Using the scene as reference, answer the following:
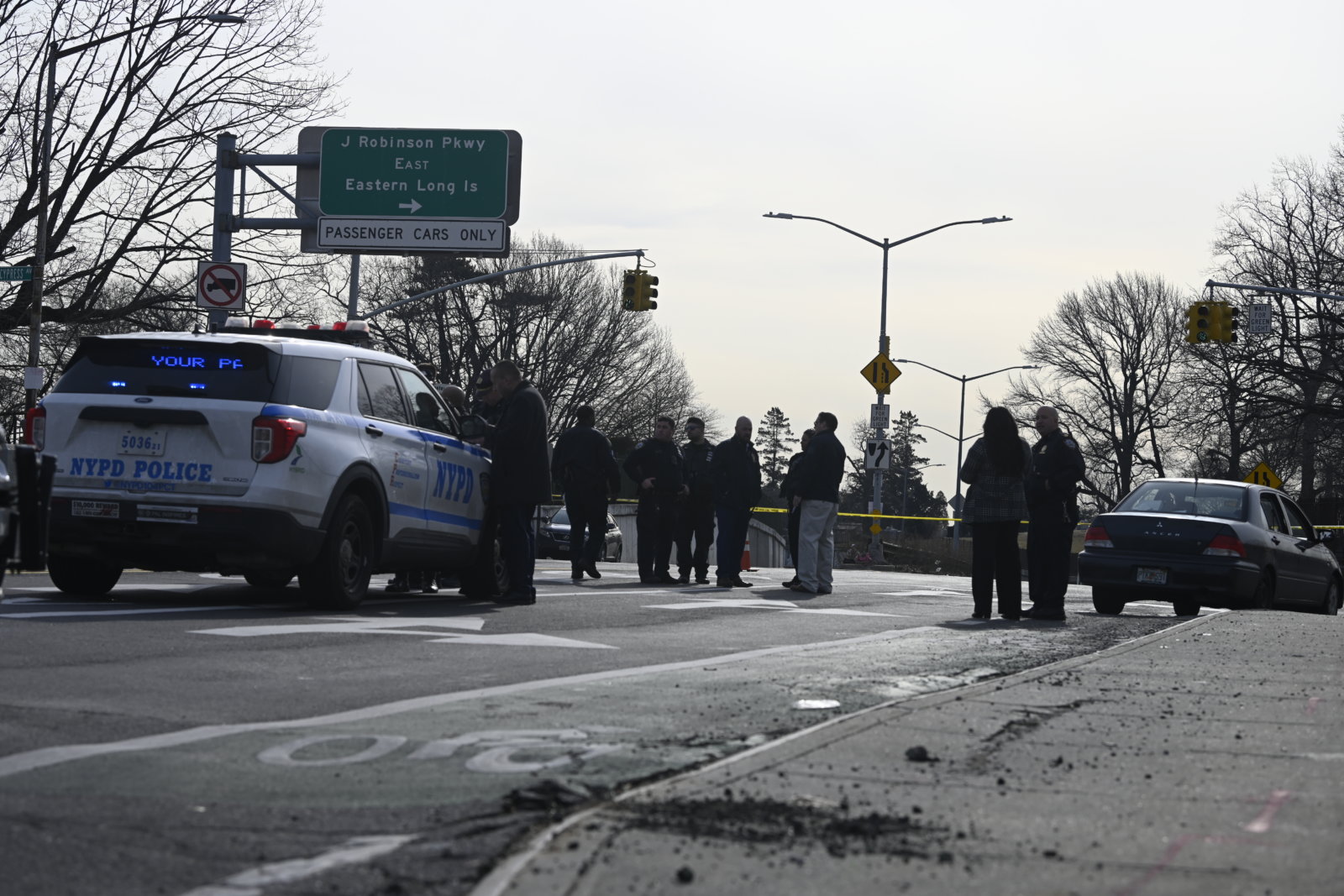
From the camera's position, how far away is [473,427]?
43.7ft

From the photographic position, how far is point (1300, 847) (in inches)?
171

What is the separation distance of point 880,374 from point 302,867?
115 feet

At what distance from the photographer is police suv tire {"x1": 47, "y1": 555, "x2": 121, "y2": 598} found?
1167 centimetres

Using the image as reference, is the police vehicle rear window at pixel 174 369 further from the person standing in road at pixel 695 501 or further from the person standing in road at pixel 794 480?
the person standing in road at pixel 695 501

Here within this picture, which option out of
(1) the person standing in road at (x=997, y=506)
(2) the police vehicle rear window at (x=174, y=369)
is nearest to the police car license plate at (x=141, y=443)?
(2) the police vehicle rear window at (x=174, y=369)

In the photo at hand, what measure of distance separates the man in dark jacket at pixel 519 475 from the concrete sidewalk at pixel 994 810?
20.7 ft

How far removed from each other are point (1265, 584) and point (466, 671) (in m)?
11.7

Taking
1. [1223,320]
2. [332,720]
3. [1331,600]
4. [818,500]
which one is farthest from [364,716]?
[1223,320]

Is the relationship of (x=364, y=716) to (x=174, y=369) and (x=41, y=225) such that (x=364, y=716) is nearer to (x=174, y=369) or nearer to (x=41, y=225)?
(x=174, y=369)

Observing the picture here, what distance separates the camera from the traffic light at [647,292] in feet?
120

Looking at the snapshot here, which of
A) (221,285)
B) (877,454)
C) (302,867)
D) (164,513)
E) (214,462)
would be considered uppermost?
(221,285)

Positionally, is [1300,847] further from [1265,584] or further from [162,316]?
[162,316]

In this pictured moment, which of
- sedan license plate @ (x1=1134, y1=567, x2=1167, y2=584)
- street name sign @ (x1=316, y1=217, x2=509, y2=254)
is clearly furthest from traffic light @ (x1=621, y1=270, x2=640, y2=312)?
sedan license plate @ (x1=1134, y1=567, x2=1167, y2=584)

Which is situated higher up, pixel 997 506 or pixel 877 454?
pixel 877 454
